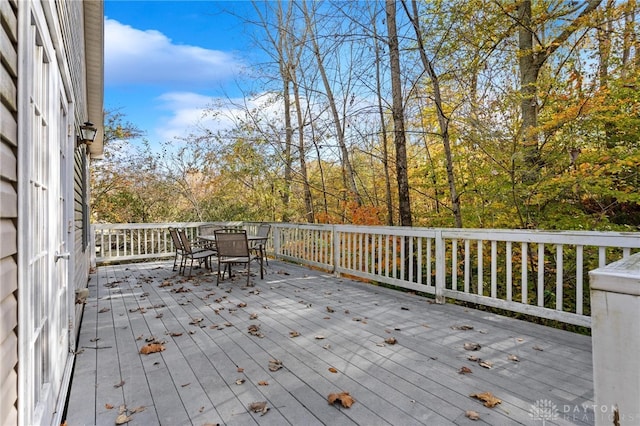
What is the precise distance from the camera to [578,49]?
255 inches

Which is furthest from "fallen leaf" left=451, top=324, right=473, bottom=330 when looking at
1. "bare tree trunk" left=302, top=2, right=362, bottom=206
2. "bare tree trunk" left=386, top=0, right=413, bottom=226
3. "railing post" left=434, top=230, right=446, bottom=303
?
"bare tree trunk" left=302, top=2, right=362, bottom=206

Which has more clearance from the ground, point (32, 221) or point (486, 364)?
point (32, 221)

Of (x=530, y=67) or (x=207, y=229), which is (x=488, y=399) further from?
(x=207, y=229)

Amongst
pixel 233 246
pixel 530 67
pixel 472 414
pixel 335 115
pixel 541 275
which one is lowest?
pixel 472 414

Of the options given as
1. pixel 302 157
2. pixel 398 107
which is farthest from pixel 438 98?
pixel 302 157

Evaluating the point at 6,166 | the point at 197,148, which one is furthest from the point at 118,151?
the point at 6,166

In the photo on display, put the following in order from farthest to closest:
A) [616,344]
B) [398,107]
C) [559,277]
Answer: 1. [398,107]
2. [559,277]
3. [616,344]

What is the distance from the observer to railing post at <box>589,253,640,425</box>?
3.25ft

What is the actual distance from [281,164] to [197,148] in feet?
11.9

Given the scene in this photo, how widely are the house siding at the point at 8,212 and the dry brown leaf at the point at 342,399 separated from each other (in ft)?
4.98

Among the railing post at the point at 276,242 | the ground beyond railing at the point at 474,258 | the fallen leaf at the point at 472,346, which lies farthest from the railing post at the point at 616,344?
the railing post at the point at 276,242

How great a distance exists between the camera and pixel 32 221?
1.57 metres

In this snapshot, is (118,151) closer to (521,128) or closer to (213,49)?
(213,49)

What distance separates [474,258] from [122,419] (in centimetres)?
509
